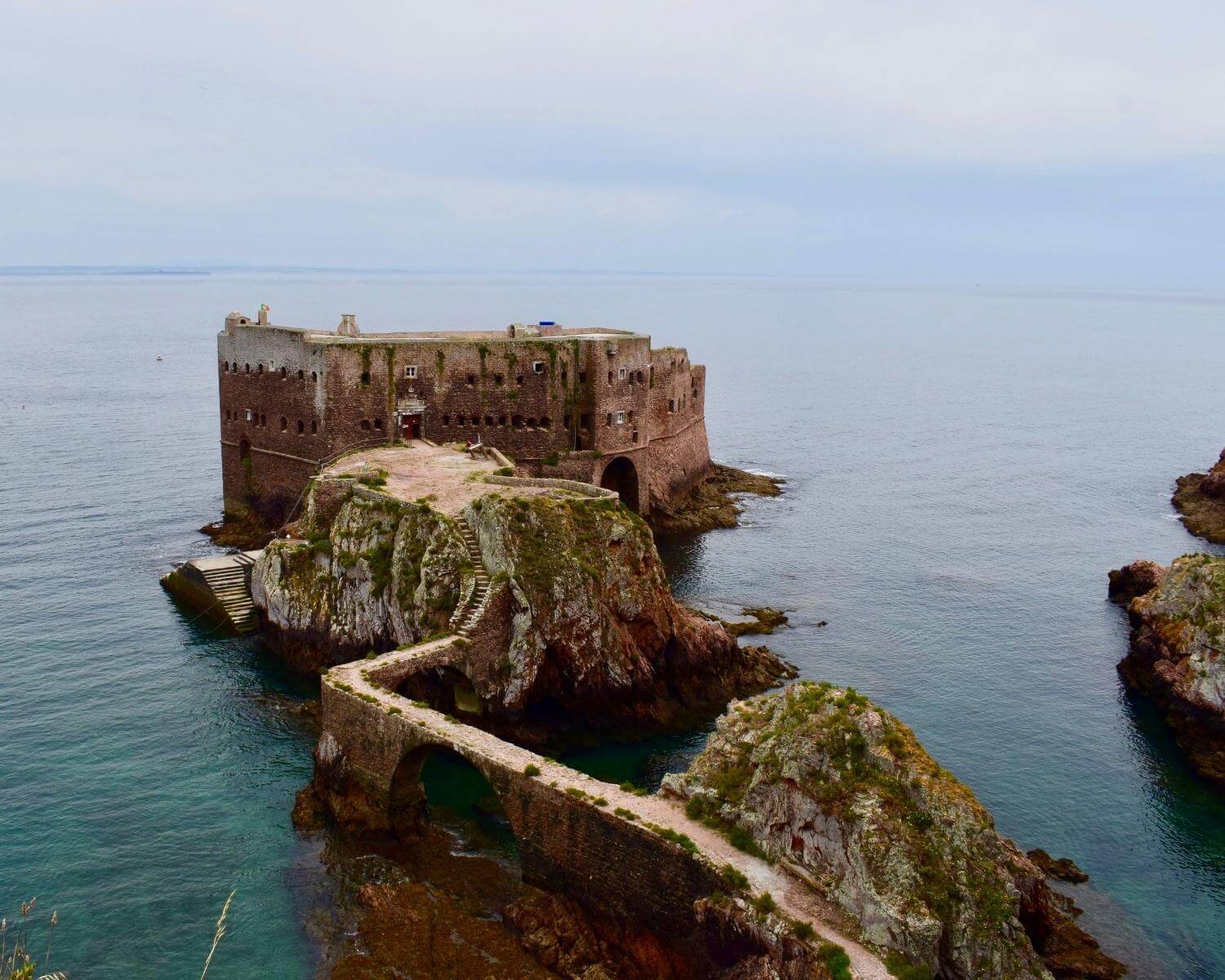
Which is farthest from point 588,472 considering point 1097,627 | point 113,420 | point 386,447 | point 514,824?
point 113,420

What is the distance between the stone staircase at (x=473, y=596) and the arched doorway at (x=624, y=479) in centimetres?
2808

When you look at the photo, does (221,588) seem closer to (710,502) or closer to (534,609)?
(534,609)

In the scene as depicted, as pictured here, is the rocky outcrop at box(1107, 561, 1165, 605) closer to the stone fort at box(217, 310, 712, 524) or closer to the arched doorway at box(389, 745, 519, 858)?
the stone fort at box(217, 310, 712, 524)

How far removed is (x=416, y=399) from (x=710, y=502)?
2685cm

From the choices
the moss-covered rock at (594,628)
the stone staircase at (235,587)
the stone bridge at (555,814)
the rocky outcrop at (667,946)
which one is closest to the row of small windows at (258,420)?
the stone staircase at (235,587)

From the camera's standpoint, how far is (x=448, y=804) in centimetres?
4222

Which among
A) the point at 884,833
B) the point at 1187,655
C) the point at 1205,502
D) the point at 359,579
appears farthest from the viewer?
the point at 1205,502

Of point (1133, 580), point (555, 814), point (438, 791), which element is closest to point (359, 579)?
point (438, 791)

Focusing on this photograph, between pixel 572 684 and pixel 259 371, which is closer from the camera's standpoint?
pixel 572 684

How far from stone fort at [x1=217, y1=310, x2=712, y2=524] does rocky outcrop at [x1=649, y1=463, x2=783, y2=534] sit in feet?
16.6

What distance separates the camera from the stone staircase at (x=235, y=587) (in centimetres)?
5988

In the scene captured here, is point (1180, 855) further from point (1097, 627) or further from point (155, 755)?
point (155, 755)

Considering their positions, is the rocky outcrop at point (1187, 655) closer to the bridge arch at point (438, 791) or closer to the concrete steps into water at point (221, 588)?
the bridge arch at point (438, 791)

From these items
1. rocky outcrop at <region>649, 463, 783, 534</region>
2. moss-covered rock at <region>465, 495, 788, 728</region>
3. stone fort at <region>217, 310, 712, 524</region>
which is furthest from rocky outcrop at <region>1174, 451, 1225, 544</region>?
moss-covered rock at <region>465, 495, 788, 728</region>
